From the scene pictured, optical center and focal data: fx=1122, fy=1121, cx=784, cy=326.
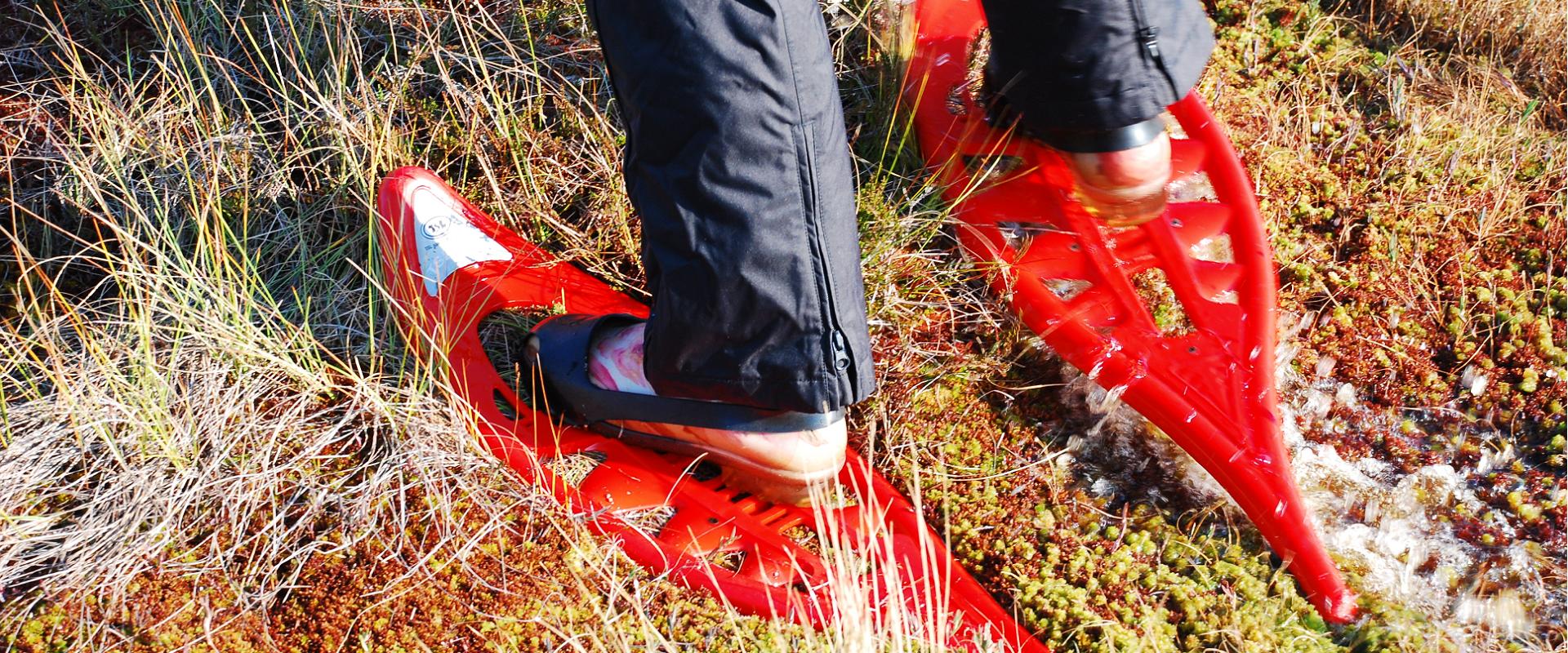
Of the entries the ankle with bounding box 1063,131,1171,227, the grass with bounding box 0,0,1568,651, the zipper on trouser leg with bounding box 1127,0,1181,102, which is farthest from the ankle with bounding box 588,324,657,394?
the zipper on trouser leg with bounding box 1127,0,1181,102

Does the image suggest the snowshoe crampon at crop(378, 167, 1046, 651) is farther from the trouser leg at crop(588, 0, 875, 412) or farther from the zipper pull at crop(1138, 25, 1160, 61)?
the zipper pull at crop(1138, 25, 1160, 61)

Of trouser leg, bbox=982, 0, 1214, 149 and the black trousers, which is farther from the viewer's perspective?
trouser leg, bbox=982, 0, 1214, 149

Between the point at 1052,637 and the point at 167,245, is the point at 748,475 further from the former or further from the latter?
the point at 167,245

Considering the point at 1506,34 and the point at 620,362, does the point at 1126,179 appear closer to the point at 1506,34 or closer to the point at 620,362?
the point at 620,362

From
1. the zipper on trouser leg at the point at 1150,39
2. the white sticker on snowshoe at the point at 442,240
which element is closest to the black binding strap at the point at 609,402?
the white sticker on snowshoe at the point at 442,240

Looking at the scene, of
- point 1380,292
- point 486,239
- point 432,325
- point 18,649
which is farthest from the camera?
point 1380,292

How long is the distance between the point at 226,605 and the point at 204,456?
1.05 ft

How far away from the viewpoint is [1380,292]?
2830 millimetres

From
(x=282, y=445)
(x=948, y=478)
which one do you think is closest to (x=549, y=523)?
(x=282, y=445)

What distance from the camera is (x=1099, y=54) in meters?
2.10

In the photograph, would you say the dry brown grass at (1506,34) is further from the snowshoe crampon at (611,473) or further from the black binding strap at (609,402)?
the black binding strap at (609,402)

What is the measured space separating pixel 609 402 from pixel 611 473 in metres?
0.18

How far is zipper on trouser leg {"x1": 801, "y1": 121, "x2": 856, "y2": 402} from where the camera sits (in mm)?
1715

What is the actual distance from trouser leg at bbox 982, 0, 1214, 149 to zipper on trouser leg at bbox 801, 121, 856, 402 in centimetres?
67
